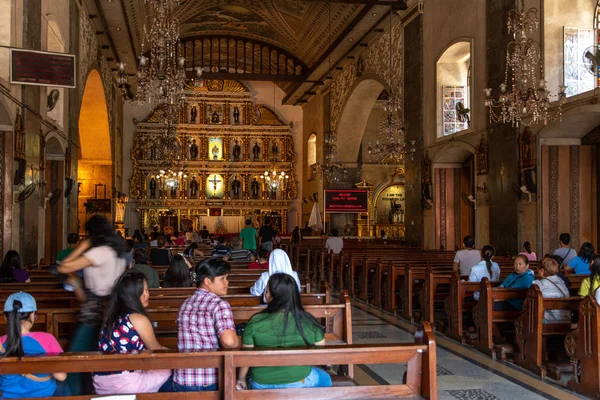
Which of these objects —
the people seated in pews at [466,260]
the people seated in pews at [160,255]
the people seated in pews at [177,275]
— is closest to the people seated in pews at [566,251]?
the people seated in pews at [466,260]

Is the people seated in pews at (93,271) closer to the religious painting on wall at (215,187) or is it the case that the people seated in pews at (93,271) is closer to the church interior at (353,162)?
the church interior at (353,162)

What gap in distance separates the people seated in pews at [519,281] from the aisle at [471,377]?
2.24 feet

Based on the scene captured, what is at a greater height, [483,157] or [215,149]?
[215,149]

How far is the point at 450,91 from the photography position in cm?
1656

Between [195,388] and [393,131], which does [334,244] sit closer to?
[393,131]

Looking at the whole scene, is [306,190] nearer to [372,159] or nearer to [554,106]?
[372,159]

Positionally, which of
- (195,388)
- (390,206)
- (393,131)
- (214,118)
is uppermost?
(214,118)

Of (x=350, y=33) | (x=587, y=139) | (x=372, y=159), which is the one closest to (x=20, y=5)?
(x=587, y=139)

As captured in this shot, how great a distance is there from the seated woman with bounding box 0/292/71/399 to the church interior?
2.8 inches

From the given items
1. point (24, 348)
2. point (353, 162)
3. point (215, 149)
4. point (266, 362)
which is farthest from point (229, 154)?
point (266, 362)

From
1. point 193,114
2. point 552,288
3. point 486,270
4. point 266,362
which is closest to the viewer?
point 266,362

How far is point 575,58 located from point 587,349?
7.91 meters

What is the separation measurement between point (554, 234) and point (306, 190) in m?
19.3

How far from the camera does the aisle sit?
18.2ft
